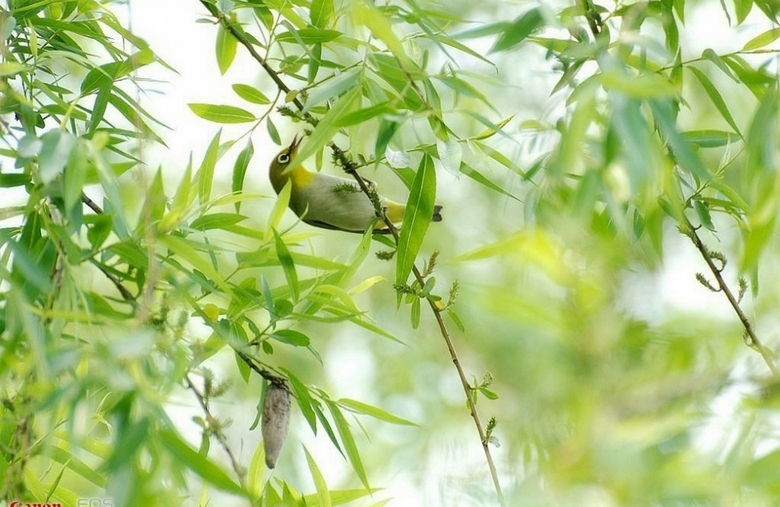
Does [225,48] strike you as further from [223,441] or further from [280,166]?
[280,166]

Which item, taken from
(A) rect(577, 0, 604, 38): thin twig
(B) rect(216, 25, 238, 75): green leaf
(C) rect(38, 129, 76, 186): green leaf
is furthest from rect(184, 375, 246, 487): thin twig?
(A) rect(577, 0, 604, 38): thin twig

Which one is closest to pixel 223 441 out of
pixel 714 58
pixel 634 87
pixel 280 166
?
pixel 634 87

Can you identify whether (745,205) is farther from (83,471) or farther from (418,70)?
(83,471)

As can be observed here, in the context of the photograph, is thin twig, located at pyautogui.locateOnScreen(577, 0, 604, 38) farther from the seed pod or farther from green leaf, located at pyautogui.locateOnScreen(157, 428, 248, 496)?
green leaf, located at pyautogui.locateOnScreen(157, 428, 248, 496)

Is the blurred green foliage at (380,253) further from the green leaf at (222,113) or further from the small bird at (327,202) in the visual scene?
the small bird at (327,202)

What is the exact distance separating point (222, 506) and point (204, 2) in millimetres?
3184

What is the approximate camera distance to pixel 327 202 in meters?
2.79

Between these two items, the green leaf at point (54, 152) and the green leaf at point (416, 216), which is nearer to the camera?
the green leaf at point (54, 152)

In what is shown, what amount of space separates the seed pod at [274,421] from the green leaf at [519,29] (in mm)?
622

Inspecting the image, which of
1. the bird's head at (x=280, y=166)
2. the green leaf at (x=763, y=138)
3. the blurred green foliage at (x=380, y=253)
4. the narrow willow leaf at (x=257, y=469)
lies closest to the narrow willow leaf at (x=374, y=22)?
the blurred green foliage at (x=380, y=253)

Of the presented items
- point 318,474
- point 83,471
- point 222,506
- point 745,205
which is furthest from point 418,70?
point 222,506

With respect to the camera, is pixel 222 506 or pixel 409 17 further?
pixel 222 506

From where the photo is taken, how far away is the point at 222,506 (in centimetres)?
438

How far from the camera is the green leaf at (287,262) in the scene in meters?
1.46
